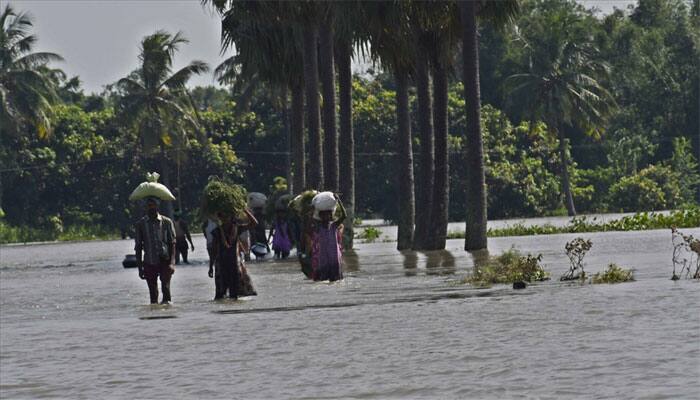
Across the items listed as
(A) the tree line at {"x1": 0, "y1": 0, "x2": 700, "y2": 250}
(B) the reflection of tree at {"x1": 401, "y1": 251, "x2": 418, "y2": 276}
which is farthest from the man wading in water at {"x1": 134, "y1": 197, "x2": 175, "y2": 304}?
(A) the tree line at {"x1": 0, "y1": 0, "x2": 700, "y2": 250}

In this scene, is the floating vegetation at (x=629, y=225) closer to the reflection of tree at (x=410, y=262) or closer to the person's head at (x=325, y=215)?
the reflection of tree at (x=410, y=262)

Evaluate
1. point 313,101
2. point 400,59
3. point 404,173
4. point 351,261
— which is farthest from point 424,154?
point 351,261

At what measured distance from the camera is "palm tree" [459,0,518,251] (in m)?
33.7

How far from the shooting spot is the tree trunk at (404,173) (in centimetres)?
3797

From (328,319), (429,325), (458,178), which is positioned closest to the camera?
(429,325)

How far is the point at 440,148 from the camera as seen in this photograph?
35875 millimetres

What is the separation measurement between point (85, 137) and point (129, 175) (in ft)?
13.5

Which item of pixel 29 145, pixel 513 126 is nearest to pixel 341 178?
pixel 29 145

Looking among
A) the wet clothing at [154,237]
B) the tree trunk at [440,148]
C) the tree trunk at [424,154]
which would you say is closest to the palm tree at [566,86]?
the tree trunk at [424,154]

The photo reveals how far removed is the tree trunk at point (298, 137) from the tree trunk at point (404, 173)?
171 inches

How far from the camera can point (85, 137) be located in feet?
297

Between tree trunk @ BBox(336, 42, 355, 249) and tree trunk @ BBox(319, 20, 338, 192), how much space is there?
76 centimetres

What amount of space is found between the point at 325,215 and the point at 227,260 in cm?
309

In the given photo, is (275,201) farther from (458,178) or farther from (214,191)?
(458,178)
